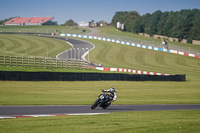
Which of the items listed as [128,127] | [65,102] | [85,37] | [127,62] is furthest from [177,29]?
[128,127]

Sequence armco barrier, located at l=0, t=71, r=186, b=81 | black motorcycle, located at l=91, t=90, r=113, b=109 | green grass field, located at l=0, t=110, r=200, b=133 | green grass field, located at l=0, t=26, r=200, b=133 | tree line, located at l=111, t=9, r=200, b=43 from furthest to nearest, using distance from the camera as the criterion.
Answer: tree line, located at l=111, t=9, r=200, b=43 → armco barrier, located at l=0, t=71, r=186, b=81 → black motorcycle, located at l=91, t=90, r=113, b=109 → green grass field, located at l=0, t=26, r=200, b=133 → green grass field, located at l=0, t=110, r=200, b=133

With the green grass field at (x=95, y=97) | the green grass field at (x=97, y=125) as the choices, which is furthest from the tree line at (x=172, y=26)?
the green grass field at (x=97, y=125)

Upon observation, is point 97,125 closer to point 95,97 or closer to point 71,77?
point 95,97

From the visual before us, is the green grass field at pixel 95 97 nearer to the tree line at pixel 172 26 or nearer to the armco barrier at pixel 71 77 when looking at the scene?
the armco barrier at pixel 71 77

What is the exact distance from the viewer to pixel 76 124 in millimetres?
12789

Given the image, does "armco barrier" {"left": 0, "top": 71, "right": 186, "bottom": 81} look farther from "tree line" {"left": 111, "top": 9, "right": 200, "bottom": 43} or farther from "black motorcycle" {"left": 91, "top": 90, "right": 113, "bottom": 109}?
"tree line" {"left": 111, "top": 9, "right": 200, "bottom": 43}

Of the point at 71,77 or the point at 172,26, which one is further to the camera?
the point at 172,26

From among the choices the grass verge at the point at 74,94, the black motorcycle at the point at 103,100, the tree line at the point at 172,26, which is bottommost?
the grass verge at the point at 74,94

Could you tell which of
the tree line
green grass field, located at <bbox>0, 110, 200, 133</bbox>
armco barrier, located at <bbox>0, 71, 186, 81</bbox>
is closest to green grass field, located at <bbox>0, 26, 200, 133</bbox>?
green grass field, located at <bbox>0, 110, 200, 133</bbox>

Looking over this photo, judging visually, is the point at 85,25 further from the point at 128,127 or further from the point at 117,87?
the point at 128,127

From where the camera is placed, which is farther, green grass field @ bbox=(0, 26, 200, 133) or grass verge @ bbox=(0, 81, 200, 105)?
grass verge @ bbox=(0, 81, 200, 105)

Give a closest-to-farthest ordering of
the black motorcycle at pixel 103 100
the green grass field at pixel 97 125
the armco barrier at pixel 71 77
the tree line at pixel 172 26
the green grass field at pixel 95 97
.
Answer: the green grass field at pixel 97 125 → the green grass field at pixel 95 97 → the black motorcycle at pixel 103 100 → the armco barrier at pixel 71 77 → the tree line at pixel 172 26

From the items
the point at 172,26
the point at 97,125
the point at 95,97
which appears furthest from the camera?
the point at 172,26

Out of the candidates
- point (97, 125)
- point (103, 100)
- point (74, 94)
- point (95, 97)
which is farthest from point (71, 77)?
point (97, 125)
